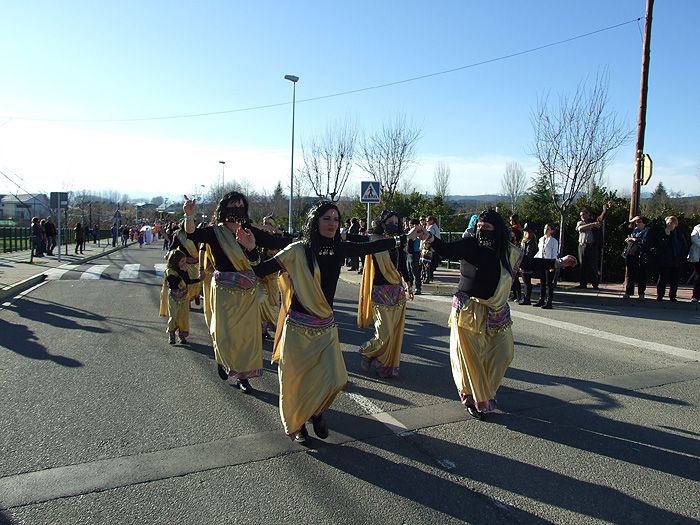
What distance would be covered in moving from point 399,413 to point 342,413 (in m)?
0.53

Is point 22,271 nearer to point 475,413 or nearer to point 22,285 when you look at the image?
point 22,285

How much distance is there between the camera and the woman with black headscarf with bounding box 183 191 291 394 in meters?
5.68

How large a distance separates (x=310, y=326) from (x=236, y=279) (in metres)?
1.74

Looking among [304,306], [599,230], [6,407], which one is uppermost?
[599,230]

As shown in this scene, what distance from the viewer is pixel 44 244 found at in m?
24.6

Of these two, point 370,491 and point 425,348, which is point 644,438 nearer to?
point 370,491

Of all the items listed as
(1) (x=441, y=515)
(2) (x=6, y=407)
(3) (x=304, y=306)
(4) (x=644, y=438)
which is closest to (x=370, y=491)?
(1) (x=441, y=515)

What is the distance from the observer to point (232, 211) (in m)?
5.84

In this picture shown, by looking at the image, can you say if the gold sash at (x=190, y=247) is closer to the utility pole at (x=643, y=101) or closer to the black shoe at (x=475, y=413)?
the black shoe at (x=475, y=413)

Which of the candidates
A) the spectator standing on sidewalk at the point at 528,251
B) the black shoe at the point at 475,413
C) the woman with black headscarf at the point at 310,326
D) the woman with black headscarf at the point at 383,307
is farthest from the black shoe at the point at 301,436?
the spectator standing on sidewalk at the point at 528,251

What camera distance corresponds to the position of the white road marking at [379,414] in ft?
15.4

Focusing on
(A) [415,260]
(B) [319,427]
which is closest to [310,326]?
(B) [319,427]

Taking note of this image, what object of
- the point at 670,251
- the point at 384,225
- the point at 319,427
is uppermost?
the point at 384,225

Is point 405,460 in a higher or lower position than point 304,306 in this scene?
lower
